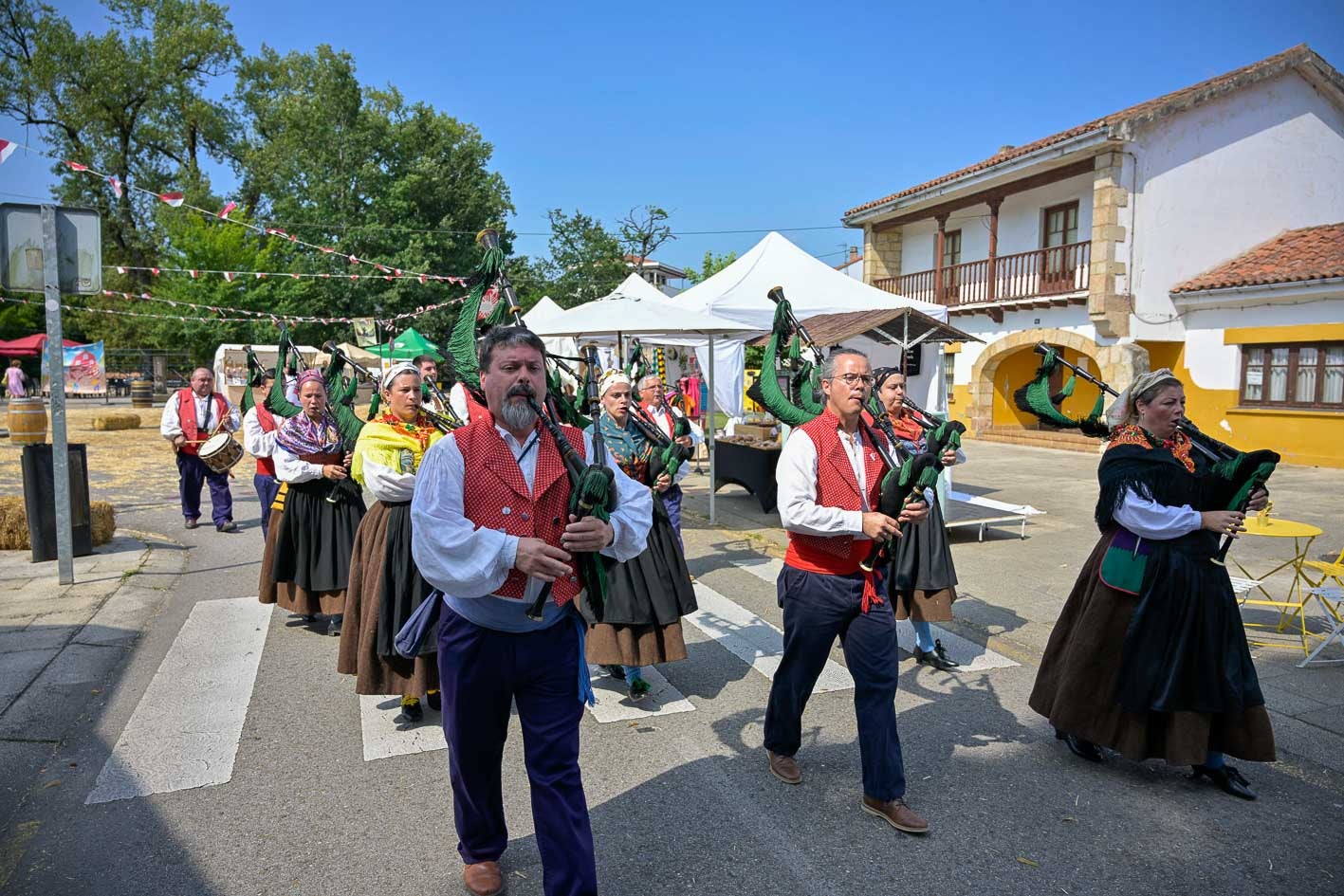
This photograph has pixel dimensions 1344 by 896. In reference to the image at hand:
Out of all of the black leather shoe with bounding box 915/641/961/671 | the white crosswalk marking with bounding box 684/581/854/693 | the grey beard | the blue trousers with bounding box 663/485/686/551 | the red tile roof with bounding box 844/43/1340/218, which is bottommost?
the white crosswalk marking with bounding box 684/581/854/693

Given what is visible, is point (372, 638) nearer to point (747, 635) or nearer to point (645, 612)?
point (645, 612)

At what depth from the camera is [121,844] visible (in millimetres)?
3266

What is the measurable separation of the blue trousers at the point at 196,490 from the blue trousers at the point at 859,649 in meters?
8.67

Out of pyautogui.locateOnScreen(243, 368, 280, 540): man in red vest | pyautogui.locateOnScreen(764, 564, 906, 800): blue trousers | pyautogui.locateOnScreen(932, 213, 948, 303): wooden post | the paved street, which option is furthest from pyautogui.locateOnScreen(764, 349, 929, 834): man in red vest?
pyautogui.locateOnScreen(932, 213, 948, 303): wooden post

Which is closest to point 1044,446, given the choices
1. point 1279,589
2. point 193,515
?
point 1279,589

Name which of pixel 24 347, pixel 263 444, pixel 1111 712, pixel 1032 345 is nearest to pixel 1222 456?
pixel 1111 712

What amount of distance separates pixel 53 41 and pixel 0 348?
46.0 ft

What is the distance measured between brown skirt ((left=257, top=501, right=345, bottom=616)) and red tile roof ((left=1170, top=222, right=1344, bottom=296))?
17418 mm

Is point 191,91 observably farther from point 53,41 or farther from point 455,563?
point 455,563

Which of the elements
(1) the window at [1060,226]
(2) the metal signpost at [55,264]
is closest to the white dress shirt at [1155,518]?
(2) the metal signpost at [55,264]

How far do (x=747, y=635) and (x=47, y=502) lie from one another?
21.2 ft

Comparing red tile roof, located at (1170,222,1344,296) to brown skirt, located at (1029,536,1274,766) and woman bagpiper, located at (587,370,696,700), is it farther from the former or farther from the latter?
woman bagpiper, located at (587,370,696,700)

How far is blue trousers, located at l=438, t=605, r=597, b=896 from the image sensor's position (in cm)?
251

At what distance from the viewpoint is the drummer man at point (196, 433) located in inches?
393
